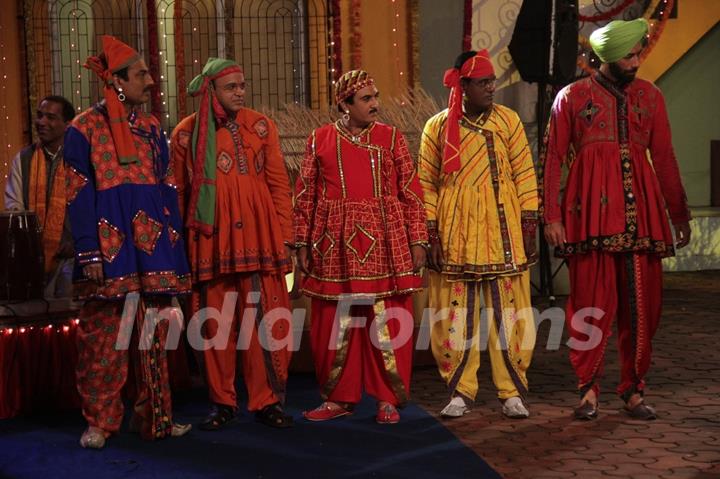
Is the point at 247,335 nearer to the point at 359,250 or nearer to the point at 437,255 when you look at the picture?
the point at 359,250

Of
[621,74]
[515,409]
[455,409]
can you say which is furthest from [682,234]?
[455,409]

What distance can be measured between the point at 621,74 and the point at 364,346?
65.0 inches

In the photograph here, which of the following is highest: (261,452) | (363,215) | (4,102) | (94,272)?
(4,102)

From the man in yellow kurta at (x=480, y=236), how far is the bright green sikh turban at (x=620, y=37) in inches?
19.5

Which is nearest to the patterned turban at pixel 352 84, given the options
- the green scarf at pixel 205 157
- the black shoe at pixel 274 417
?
the green scarf at pixel 205 157

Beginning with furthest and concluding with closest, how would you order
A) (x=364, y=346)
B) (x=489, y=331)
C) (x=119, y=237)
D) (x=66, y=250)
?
(x=66, y=250), (x=364, y=346), (x=489, y=331), (x=119, y=237)

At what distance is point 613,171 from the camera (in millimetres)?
4590

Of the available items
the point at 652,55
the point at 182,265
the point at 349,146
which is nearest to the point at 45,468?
the point at 182,265

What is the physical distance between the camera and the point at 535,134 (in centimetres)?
916

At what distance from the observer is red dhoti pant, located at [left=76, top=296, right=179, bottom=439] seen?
4434 mm

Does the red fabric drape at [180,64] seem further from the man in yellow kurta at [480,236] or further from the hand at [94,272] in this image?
the hand at [94,272]

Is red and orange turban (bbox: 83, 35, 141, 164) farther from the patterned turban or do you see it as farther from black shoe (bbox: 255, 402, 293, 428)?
black shoe (bbox: 255, 402, 293, 428)

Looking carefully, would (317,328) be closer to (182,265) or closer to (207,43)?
(182,265)

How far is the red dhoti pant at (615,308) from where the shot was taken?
462 cm
